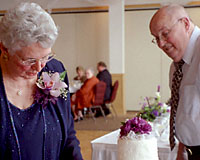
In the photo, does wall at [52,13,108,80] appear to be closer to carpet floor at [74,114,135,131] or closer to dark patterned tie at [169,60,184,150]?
carpet floor at [74,114,135,131]

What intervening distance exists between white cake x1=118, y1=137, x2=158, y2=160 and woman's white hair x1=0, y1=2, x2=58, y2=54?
0.93 m

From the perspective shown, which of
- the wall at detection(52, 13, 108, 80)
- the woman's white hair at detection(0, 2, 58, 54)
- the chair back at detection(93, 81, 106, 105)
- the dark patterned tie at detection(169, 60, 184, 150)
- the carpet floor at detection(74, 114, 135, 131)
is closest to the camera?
the woman's white hair at detection(0, 2, 58, 54)

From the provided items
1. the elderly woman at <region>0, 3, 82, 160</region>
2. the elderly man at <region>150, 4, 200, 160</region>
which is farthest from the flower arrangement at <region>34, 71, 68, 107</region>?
the elderly man at <region>150, 4, 200, 160</region>

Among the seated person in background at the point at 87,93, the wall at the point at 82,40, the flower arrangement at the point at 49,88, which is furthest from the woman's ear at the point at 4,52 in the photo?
the wall at the point at 82,40

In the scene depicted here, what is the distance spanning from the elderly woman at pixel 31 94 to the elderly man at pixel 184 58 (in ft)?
1.85

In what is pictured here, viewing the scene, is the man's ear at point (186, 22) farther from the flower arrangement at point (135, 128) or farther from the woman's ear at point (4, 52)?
the woman's ear at point (4, 52)

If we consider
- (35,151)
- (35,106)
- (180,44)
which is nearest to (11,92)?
(35,106)

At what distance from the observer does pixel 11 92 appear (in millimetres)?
1633

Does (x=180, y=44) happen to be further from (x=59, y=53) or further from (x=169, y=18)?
(x=59, y=53)

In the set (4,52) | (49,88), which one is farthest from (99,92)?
(4,52)

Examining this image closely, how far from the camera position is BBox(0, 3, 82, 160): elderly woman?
1.49 m

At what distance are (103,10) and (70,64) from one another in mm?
1968

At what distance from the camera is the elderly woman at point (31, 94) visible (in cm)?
149

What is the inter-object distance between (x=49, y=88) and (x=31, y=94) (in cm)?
9
